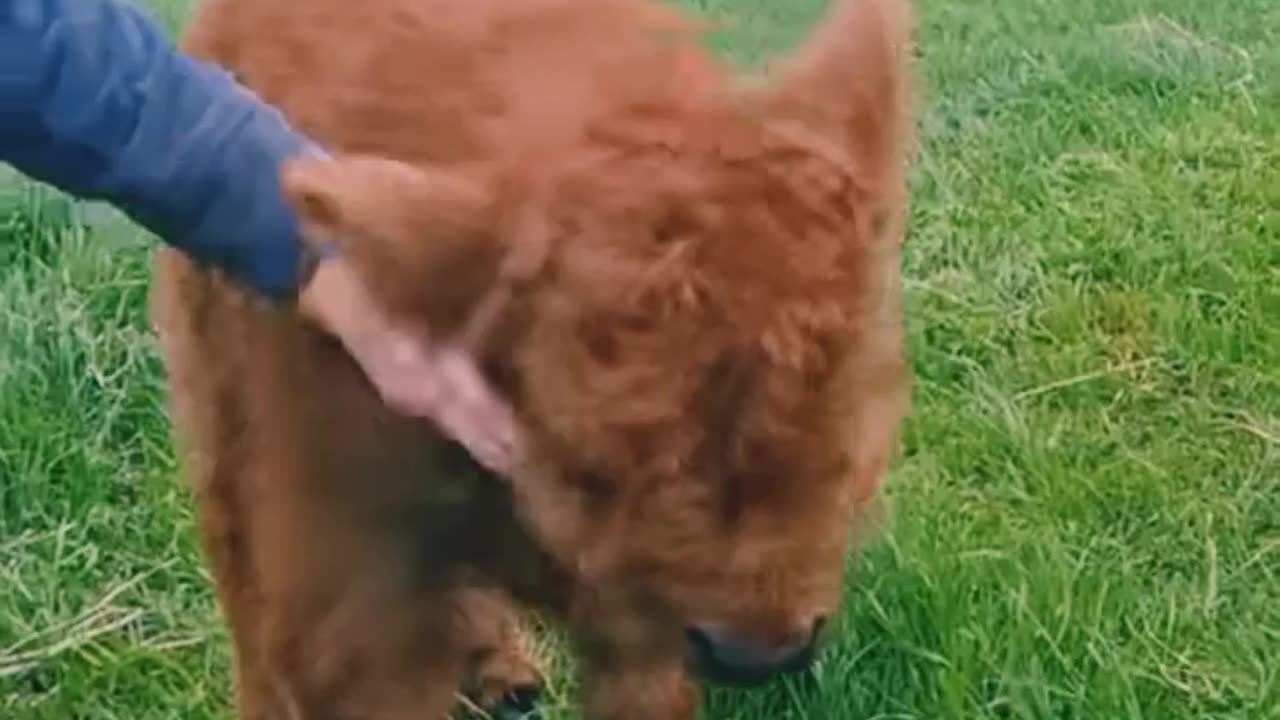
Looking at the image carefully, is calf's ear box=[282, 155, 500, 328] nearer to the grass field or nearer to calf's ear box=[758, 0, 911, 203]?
calf's ear box=[758, 0, 911, 203]

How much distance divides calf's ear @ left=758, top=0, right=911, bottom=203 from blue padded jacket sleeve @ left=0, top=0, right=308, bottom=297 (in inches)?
22.9

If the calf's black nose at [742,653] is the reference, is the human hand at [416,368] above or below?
above

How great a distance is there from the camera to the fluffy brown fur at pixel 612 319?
95.3 inches

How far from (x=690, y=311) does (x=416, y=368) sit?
0.33 m

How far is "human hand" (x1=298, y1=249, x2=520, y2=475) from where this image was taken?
2533mm

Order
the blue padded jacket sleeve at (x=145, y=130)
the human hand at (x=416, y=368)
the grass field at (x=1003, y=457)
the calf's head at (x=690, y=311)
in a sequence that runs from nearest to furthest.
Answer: the calf's head at (x=690, y=311), the human hand at (x=416, y=368), the blue padded jacket sleeve at (x=145, y=130), the grass field at (x=1003, y=457)

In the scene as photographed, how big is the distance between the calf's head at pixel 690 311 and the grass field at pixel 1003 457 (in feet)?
2.67

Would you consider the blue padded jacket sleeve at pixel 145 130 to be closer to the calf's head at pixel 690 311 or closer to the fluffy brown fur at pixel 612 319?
the fluffy brown fur at pixel 612 319

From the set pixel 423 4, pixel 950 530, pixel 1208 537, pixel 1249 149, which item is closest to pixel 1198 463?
pixel 1208 537

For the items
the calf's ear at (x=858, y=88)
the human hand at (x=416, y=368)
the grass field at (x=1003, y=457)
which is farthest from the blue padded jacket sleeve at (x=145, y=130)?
the grass field at (x=1003, y=457)

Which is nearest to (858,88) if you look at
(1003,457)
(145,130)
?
(145,130)

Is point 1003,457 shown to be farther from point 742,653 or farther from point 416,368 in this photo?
point 416,368

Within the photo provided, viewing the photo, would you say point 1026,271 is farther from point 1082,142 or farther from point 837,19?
point 837,19

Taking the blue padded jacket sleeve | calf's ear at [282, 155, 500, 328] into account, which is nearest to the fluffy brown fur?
calf's ear at [282, 155, 500, 328]
